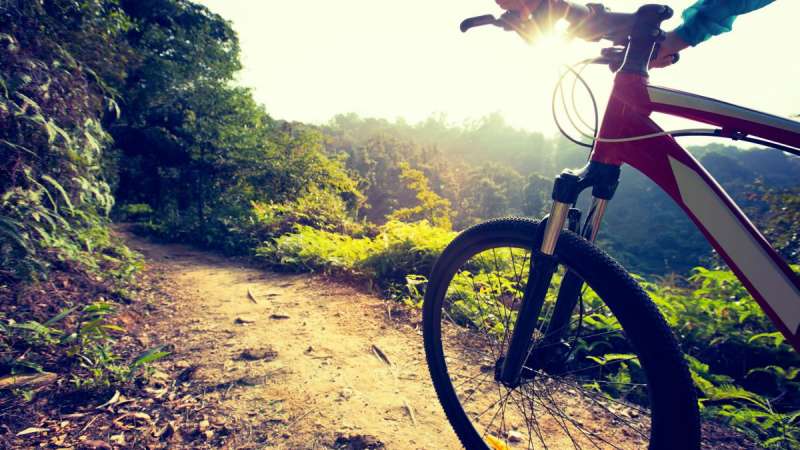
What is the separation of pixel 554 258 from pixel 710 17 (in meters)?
1.13

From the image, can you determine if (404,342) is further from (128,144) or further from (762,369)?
(128,144)

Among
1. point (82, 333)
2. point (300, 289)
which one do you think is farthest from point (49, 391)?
point (300, 289)

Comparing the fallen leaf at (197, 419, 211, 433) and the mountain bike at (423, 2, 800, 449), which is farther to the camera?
the fallen leaf at (197, 419, 211, 433)

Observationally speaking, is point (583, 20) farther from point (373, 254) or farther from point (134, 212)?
point (134, 212)

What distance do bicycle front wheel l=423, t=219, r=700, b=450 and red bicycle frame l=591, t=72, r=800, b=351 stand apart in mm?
309

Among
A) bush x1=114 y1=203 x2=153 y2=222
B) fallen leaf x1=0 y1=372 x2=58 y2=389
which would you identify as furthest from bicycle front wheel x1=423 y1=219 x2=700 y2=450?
bush x1=114 y1=203 x2=153 y2=222

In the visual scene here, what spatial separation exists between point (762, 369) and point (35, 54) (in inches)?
239

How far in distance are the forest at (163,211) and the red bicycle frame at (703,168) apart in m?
1.53

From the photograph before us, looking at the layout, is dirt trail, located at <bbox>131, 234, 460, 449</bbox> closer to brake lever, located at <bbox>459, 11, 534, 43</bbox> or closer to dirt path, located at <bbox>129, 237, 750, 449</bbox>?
dirt path, located at <bbox>129, 237, 750, 449</bbox>

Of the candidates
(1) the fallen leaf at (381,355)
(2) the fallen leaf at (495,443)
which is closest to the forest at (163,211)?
Result: (1) the fallen leaf at (381,355)

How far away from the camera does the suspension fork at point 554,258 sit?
1.44 meters

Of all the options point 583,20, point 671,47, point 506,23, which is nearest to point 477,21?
point 506,23

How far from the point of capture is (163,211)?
930cm

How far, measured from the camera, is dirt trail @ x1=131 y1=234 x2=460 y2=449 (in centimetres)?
206
